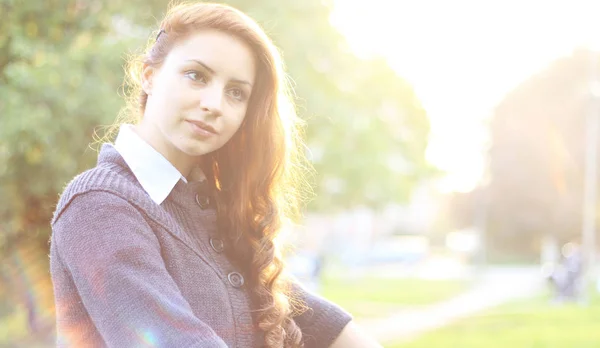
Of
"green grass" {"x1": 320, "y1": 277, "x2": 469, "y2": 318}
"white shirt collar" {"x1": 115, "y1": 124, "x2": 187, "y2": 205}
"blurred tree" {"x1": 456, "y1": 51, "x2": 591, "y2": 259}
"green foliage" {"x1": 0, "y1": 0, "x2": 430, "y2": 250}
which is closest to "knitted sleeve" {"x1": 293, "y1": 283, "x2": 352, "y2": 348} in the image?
"white shirt collar" {"x1": 115, "y1": 124, "x2": 187, "y2": 205}

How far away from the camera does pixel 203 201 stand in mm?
1860

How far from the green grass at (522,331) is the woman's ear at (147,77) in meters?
10.1

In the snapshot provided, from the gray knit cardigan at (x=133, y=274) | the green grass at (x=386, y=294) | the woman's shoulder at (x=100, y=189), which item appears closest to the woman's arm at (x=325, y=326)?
the gray knit cardigan at (x=133, y=274)

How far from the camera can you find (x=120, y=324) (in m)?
1.45

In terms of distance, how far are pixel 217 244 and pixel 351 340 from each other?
16.8 inches

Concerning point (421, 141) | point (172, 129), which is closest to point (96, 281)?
point (172, 129)

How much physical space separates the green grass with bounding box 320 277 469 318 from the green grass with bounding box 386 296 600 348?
241 centimetres

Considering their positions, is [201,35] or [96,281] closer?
[96,281]

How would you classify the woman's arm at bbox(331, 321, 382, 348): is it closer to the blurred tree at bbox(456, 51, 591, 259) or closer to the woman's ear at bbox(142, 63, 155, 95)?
the woman's ear at bbox(142, 63, 155, 95)

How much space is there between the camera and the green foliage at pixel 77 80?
823cm

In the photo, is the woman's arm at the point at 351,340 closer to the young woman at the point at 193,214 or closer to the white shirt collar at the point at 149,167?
the young woman at the point at 193,214

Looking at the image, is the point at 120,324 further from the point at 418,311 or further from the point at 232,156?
the point at 418,311

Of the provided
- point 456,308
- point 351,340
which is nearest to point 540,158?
point 456,308

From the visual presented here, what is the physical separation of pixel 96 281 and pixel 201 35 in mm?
587
